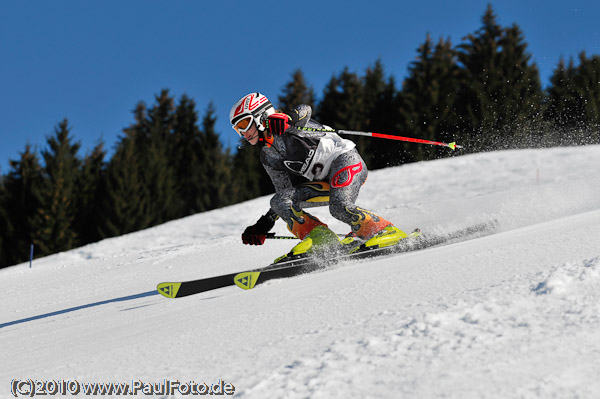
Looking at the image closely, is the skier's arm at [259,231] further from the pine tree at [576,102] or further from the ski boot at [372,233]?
the pine tree at [576,102]

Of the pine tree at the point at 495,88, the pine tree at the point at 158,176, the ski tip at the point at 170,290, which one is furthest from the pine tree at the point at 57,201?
the ski tip at the point at 170,290

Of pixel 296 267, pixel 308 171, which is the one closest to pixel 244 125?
pixel 308 171

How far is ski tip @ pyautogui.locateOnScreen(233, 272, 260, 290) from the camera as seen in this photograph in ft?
15.1

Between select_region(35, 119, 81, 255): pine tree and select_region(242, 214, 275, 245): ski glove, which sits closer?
select_region(242, 214, 275, 245): ski glove

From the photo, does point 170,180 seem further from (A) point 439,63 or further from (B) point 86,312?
(B) point 86,312

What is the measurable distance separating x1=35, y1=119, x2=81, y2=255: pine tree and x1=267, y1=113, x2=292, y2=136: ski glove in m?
20.6

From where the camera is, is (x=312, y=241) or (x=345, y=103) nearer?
(x=312, y=241)

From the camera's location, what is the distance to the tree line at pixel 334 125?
77.6 ft

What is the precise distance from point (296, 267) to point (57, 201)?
2133cm

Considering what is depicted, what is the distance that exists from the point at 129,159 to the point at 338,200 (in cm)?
2273

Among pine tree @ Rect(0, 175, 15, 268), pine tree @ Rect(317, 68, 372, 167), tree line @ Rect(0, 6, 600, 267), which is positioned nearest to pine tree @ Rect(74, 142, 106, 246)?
tree line @ Rect(0, 6, 600, 267)

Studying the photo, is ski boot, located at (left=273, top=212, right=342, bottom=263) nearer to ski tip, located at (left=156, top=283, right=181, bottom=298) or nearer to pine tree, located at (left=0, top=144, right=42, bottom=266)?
ski tip, located at (left=156, top=283, right=181, bottom=298)

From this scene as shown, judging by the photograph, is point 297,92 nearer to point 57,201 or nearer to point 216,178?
point 216,178

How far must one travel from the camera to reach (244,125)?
520 centimetres
